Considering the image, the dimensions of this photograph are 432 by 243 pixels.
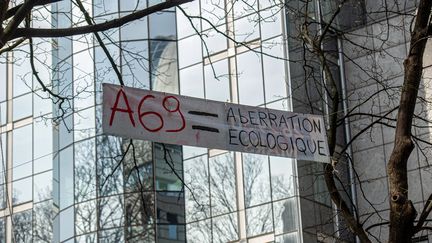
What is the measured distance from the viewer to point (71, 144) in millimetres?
28219

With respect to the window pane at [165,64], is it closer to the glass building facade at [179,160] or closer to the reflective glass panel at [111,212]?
the glass building facade at [179,160]

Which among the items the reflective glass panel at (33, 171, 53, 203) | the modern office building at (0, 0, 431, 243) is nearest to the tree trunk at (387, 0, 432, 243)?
the modern office building at (0, 0, 431, 243)

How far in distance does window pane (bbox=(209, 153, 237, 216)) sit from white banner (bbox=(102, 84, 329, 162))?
15.0 meters

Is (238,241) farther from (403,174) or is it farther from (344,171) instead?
(403,174)

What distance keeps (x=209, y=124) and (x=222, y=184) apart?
1624 centimetres

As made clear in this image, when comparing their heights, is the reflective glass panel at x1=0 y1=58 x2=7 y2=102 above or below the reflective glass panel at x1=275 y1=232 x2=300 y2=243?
above

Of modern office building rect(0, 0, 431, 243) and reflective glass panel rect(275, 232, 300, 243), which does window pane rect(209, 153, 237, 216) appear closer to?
modern office building rect(0, 0, 431, 243)

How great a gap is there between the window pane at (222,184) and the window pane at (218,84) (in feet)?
5.73

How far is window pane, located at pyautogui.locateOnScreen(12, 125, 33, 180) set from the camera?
33.4m

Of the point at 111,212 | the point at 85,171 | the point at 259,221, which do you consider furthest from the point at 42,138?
the point at 259,221

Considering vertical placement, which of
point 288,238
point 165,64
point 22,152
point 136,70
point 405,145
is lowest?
point 405,145

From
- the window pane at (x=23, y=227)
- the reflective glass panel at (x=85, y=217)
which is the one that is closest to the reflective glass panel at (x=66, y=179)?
the reflective glass panel at (x=85, y=217)

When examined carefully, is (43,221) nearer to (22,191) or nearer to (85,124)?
(22,191)

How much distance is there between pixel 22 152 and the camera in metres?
33.8
